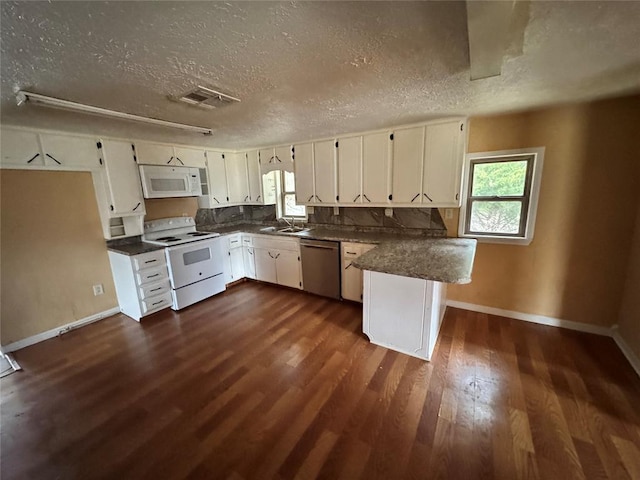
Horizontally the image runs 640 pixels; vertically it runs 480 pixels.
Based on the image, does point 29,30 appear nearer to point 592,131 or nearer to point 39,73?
point 39,73

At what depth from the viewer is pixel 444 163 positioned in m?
2.80

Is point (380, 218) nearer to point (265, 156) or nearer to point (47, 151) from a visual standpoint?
point (265, 156)

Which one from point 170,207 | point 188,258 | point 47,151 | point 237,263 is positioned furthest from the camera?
point 237,263

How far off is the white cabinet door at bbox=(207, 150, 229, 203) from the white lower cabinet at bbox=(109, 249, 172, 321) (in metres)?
1.30

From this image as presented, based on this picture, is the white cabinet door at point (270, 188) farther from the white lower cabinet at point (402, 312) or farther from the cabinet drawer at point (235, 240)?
the white lower cabinet at point (402, 312)

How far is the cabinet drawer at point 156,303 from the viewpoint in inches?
124

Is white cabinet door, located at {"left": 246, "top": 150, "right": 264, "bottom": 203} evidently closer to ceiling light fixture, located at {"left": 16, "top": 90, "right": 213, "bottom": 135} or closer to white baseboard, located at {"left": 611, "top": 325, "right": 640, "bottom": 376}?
ceiling light fixture, located at {"left": 16, "top": 90, "right": 213, "bottom": 135}

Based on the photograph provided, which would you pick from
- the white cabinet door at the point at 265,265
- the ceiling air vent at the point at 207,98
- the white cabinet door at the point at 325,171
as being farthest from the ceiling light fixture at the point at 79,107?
the white cabinet door at the point at 265,265

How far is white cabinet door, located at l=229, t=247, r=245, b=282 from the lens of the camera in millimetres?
4207

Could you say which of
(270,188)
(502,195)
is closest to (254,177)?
(270,188)

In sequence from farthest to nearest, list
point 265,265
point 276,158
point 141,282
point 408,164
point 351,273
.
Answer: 1. point 265,265
2. point 276,158
3. point 351,273
4. point 141,282
5. point 408,164

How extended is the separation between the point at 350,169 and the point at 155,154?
259 centimetres

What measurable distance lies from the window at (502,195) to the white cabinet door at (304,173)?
199cm

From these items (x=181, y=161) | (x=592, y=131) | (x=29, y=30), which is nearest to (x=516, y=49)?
(x=592, y=131)
